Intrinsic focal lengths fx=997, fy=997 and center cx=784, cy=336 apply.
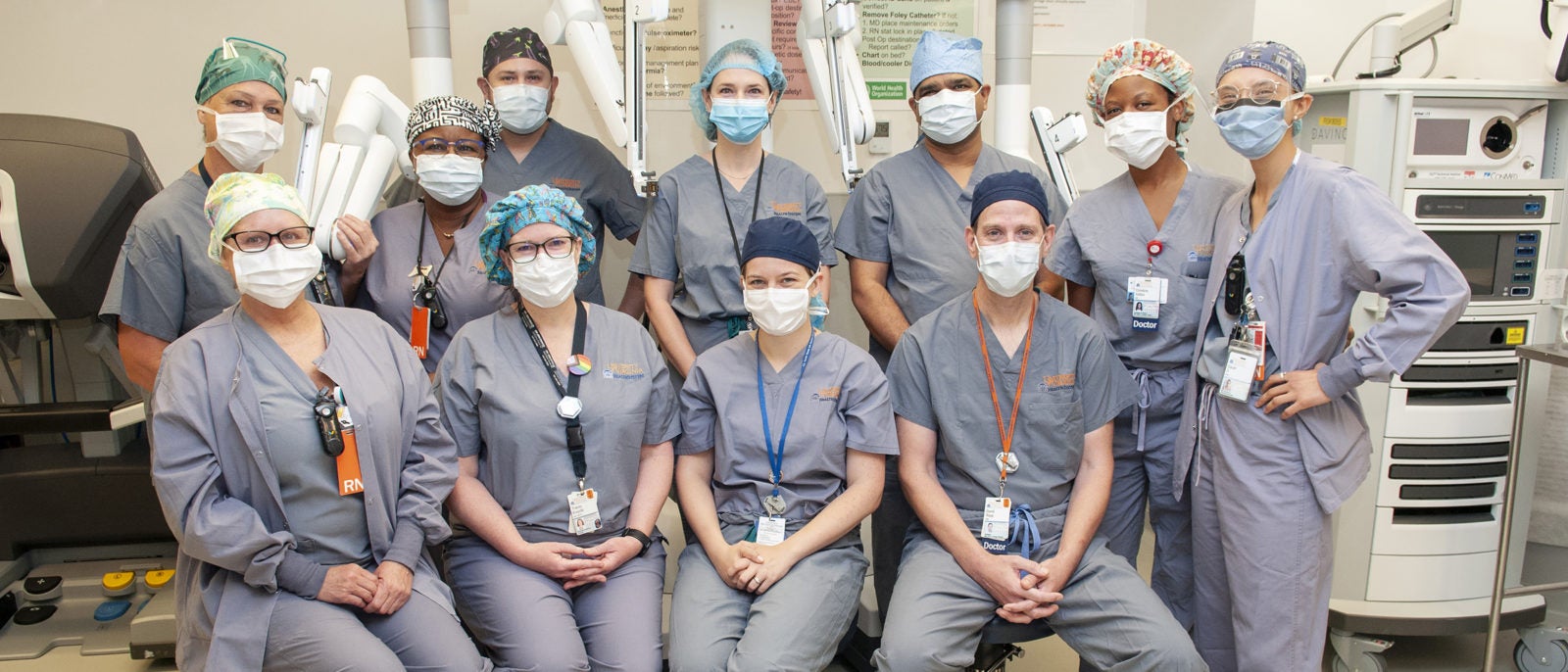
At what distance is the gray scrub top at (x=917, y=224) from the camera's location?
2.40 meters

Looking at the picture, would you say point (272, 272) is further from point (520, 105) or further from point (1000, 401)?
point (1000, 401)

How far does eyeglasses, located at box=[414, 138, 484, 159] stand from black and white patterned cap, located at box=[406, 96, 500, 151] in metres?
0.03

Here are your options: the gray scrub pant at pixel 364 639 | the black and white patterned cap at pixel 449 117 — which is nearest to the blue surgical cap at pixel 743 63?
the black and white patterned cap at pixel 449 117

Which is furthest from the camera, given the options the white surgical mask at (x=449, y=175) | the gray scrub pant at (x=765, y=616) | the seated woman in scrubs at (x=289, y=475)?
the white surgical mask at (x=449, y=175)

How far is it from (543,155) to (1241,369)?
1.74 meters

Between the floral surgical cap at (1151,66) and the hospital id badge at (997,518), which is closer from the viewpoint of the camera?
the hospital id badge at (997,518)

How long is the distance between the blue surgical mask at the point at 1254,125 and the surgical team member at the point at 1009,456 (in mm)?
376

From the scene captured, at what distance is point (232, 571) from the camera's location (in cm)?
172

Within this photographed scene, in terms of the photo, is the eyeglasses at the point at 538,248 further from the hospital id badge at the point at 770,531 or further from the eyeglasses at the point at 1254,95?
the eyeglasses at the point at 1254,95

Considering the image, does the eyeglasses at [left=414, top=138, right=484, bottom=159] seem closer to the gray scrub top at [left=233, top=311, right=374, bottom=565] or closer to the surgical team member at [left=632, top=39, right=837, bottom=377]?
the surgical team member at [left=632, top=39, right=837, bottom=377]

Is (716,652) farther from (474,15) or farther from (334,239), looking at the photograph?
(474,15)

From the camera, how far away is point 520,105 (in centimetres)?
250

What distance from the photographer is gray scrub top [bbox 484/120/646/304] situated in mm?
2555

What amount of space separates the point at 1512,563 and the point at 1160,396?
56.7 inches
